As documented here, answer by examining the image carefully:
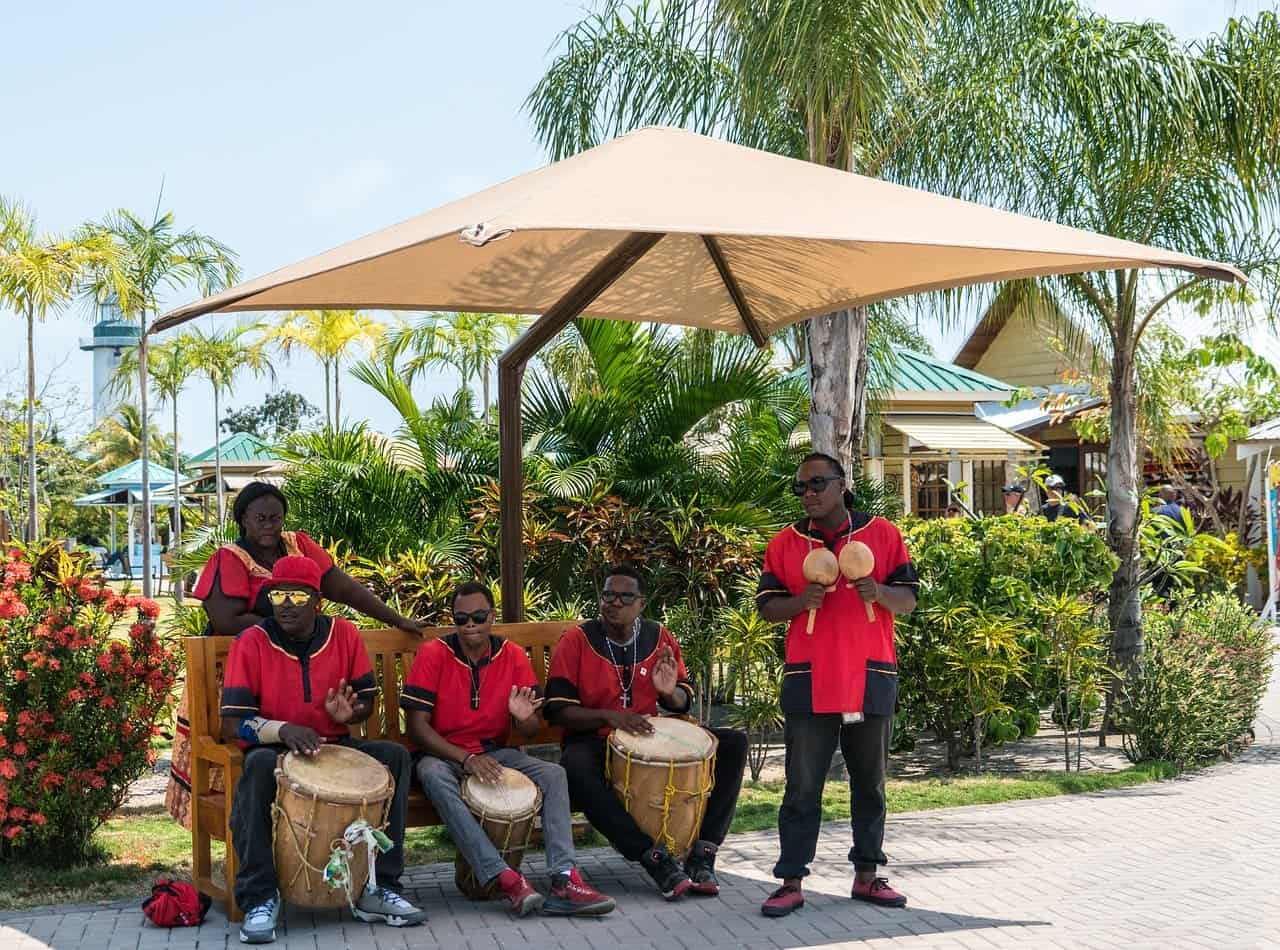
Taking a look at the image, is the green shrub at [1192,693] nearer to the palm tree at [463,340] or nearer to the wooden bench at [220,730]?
the wooden bench at [220,730]

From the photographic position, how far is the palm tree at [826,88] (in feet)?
26.8

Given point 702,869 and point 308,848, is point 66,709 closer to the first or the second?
point 308,848

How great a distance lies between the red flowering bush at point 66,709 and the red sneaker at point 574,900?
6.88ft

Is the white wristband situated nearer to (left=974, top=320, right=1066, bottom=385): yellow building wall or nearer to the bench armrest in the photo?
the bench armrest

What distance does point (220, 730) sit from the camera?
5.96 m

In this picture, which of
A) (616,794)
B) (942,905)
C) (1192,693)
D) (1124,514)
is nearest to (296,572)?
(616,794)

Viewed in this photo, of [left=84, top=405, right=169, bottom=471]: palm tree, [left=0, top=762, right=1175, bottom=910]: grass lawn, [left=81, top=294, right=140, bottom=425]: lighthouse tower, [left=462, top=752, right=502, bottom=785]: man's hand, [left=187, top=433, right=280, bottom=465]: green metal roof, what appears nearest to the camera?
[left=462, top=752, right=502, bottom=785]: man's hand

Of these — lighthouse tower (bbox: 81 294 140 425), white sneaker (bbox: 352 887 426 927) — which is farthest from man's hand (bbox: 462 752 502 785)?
lighthouse tower (bbox: 81 294 140 425)

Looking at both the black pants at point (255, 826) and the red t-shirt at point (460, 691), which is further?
the red t-shirt at point (460, 691)

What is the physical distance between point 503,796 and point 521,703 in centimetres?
42

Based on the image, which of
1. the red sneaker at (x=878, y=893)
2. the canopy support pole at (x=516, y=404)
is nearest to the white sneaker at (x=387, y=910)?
the red sneaker at (x=878, y=893)

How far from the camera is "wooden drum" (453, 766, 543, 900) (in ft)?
18.8

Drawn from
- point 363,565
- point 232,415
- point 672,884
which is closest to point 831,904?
point 672,884

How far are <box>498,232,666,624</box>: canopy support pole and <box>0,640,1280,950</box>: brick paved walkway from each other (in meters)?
1.41
